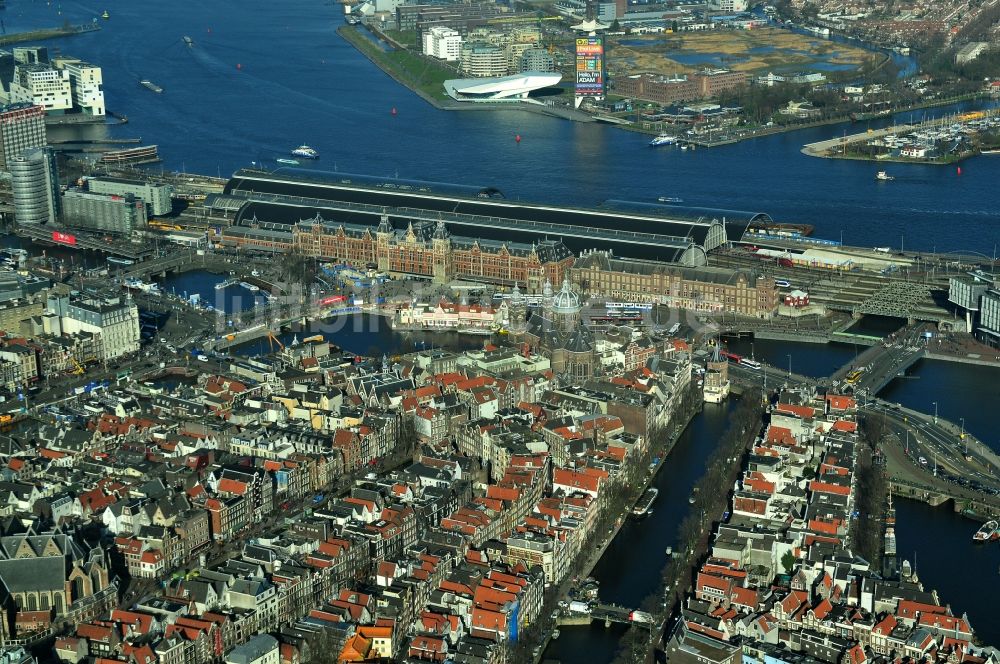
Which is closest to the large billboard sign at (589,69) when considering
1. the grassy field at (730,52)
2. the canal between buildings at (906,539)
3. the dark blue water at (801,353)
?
the grassy field at (730,52)

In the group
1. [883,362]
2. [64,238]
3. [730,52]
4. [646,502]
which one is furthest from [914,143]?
[646,502]

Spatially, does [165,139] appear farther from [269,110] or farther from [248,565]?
[248,565]

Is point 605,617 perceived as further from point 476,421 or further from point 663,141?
point 663,141

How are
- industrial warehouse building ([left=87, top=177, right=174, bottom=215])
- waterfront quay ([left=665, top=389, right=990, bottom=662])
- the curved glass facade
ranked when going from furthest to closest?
1. industrial warehouse building ([left=87, top=177, right=174, bottom=215])
2. the curved glass facade
3. waterfront quay ([left=665, top=389, right=990, bottom=662])

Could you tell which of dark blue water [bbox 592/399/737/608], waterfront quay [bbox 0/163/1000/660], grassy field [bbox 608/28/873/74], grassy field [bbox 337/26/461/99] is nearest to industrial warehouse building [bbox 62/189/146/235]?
waterfront quay [bbox 0/163/1000/660]

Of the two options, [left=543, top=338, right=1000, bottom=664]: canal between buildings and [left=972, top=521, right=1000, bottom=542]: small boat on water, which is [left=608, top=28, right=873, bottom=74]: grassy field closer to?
[left=543, top=338, right=1000, bottom=664]: canal between buildings

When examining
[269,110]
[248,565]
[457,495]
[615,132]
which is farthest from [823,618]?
[269,110]

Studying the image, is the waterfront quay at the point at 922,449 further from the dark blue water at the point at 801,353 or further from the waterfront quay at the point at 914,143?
the waterfront quay at the point at 914,143
